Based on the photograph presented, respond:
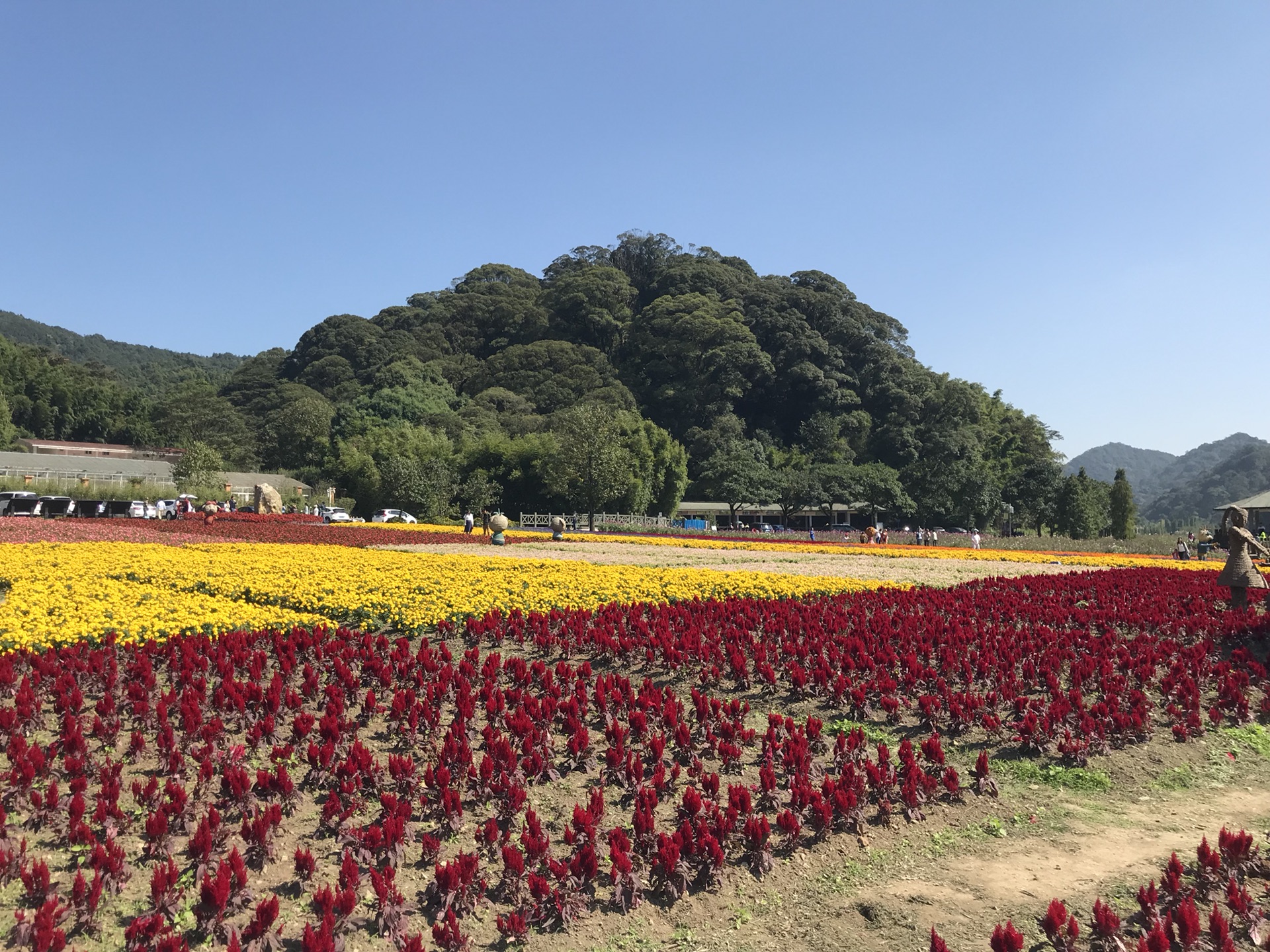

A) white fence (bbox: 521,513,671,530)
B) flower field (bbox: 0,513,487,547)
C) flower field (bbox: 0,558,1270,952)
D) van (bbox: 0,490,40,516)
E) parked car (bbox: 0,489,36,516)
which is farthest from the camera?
white fence (bbox: 521,513,671,530)

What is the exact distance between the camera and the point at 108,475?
6812 cm

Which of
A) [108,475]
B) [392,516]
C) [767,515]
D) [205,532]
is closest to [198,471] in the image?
[108,475]

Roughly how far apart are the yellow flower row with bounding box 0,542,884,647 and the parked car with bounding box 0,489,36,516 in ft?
81.3

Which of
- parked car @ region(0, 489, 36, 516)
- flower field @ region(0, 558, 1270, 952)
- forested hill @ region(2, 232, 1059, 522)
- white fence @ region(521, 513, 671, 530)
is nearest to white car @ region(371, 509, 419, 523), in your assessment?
forested hill @ region(2, 232, 1059, 522)

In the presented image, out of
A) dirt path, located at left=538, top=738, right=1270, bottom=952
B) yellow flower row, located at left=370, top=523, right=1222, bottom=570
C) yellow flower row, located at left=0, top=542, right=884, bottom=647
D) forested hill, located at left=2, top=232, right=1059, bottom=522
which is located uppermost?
forested hill, located at left=2, top=232, right=1059, bottom=522

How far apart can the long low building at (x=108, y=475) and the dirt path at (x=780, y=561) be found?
35.2 metres

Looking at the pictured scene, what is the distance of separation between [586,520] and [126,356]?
149985mm

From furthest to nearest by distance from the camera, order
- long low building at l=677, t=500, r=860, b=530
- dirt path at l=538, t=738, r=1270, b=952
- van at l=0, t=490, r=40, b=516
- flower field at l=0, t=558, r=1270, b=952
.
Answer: long low building at l=677, t=500, r=860, b=530 → van at l=0, t=490, r=40, b=516 → dirt path at l=538, t=738, r=1270, b=952 → flower field at l=0, t=558, r=1270, b=952

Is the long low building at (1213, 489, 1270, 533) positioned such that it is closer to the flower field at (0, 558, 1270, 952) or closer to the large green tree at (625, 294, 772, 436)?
the flower field at (0, 558, 1270, 952)

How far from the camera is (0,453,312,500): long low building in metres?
52.9

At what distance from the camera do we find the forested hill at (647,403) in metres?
61.3

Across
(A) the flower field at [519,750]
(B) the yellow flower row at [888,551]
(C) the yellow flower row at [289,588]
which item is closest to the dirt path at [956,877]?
(A) the flower field at [519,750]

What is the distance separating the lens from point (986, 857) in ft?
16.5

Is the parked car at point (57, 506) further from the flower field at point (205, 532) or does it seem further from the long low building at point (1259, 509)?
the long low building at point (1259, 509)
